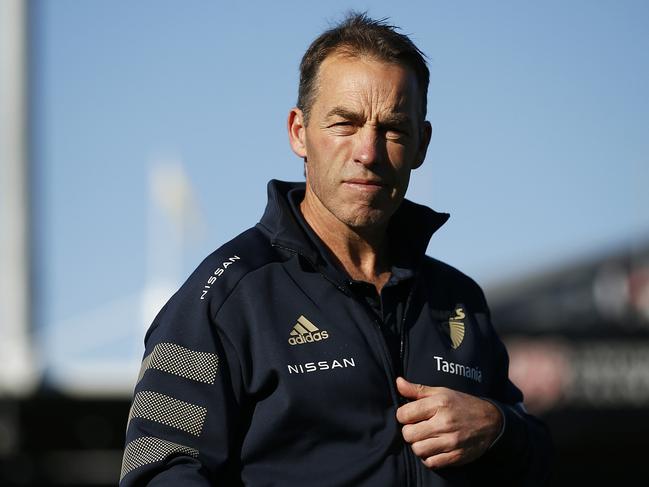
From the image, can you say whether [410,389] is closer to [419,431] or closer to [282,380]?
[419,431]

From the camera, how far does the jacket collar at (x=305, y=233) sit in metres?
2.68

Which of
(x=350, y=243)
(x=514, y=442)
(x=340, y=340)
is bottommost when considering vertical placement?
(x=514, y=442)

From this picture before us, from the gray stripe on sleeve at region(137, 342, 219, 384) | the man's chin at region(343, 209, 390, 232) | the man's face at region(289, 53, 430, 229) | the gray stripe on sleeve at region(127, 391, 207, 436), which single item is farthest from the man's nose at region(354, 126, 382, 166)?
the gray stripe on sleeve at region(127, 391, 207, 436)

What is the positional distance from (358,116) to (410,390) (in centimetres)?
59

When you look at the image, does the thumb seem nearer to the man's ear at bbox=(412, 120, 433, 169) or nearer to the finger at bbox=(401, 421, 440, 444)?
the finger at bbox=(401, 421, 440, 444)

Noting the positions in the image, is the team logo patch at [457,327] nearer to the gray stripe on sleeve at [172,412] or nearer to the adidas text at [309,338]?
the adidas text at [309,338]

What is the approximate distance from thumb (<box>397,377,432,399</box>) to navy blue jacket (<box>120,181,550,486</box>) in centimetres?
3

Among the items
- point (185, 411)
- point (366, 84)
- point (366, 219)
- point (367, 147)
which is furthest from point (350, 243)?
point (185, 411)

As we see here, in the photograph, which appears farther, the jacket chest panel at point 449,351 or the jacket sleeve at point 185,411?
the jacket chest panel at point 449,351

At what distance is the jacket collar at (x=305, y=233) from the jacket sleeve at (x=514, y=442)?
0.85ft

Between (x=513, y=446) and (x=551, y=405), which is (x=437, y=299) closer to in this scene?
(x=513, y=446)

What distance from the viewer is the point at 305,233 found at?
272cm

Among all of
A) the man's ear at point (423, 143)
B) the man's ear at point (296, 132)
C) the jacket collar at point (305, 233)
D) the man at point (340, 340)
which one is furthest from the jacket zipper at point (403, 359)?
the man's ear at point (296, 132)

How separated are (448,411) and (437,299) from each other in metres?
0.36
